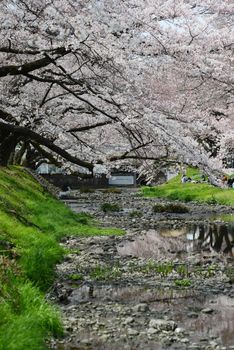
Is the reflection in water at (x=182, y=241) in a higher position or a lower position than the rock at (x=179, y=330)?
higher

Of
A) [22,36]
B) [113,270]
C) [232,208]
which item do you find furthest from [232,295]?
[232,208]

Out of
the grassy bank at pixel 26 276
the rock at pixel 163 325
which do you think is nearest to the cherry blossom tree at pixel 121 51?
the grassy bank at pixel 26 276

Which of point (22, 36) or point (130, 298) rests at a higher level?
point (22, 36)

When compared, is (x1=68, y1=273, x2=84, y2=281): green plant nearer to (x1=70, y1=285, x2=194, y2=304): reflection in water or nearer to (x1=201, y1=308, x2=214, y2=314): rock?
(x1=70, y1=285, x2=194, y2=304): reflection in water

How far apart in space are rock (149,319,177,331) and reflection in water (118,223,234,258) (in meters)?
5.60

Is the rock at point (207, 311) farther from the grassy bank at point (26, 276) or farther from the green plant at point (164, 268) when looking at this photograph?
the grassy bank at point (26, 276)

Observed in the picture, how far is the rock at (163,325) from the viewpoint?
7.41 meters

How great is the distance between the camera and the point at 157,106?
31.1 feet

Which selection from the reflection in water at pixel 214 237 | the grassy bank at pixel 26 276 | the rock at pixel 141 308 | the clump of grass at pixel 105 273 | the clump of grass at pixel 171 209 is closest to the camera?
the grassy bank at pixel 26 276

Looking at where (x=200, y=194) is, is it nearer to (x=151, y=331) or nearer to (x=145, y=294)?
(x=145, y=294)

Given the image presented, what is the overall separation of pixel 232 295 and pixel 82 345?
357 cm

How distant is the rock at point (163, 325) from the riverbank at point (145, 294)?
1 centimetres

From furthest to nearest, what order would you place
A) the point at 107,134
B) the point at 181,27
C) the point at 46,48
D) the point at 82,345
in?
the point at 107,134, the point at 181,27, the point at 46,48, the point at 82,345

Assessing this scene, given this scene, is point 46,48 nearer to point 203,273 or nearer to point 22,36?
point 22,36
